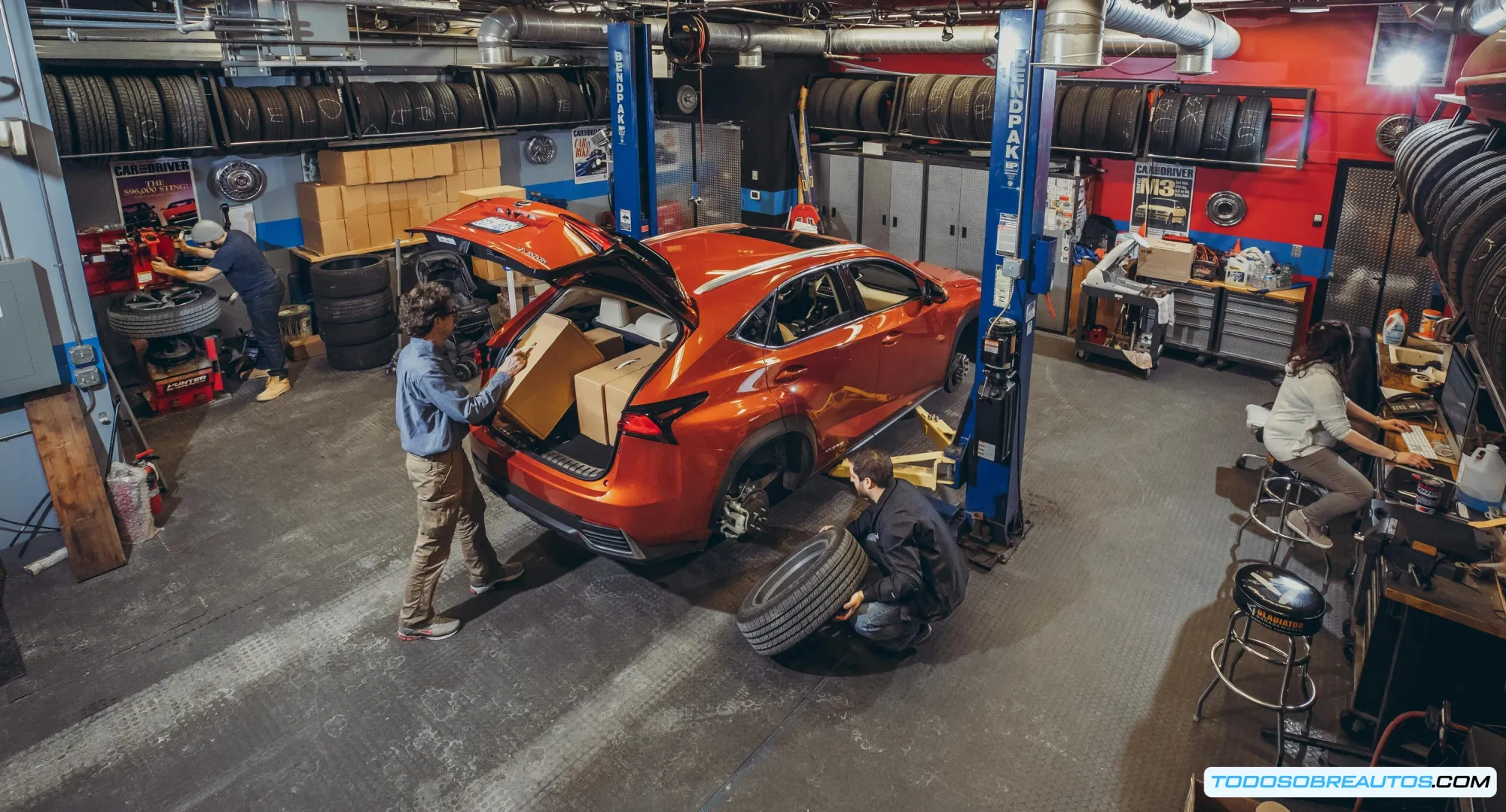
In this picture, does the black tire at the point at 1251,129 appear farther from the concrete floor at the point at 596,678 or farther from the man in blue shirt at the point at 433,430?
the man in blue shirt at the point at 433,430

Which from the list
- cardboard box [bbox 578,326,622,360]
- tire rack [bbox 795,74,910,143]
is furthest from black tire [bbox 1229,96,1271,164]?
cardboard box [bbox 578,326,622,360]

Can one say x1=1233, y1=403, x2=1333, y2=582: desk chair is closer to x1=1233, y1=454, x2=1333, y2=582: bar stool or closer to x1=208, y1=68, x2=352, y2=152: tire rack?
x1=1233, y1=454, x2=1333, y2=582: bar stool

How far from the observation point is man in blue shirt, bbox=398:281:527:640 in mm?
4156

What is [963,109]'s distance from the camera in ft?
30.5

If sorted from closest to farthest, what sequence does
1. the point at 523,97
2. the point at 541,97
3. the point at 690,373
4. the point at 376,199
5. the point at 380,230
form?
the point at 690,373 → the point at 376,199 → the point at 380,230 → the point at 523,97 → the point at 541,97

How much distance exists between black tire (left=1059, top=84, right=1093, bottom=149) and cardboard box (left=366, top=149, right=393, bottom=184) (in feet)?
21.6

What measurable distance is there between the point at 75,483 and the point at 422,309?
8.40 ft

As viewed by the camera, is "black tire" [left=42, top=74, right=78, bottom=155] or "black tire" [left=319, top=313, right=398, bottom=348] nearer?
"black tire" [left=42, top=74, right=78, bottom=155]

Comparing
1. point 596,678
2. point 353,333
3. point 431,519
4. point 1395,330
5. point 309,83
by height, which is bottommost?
point 596,678

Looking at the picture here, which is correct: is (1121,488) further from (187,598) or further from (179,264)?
(179,264)

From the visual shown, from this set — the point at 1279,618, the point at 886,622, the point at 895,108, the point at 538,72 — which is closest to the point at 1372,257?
the point at 895,108

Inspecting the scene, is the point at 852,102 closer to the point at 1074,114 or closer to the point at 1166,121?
the point at 1074,114

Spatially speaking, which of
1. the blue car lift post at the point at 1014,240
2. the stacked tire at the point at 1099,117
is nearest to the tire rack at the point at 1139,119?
the stacked tire at the point at 1099,117

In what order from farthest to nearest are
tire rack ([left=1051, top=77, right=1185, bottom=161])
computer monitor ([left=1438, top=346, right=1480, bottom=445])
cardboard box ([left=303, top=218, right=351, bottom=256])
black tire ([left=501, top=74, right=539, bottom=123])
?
black tire ([left=501, top=74, right=539, bottom=123]) < cardboard box ([left=303, top=218, right=351, bottom=256]) < tire rack ([left=1051, top=77, right=1185, bottom=161]) < computer monitor ([left=1438, top=346, right=1480, bottom=445])
